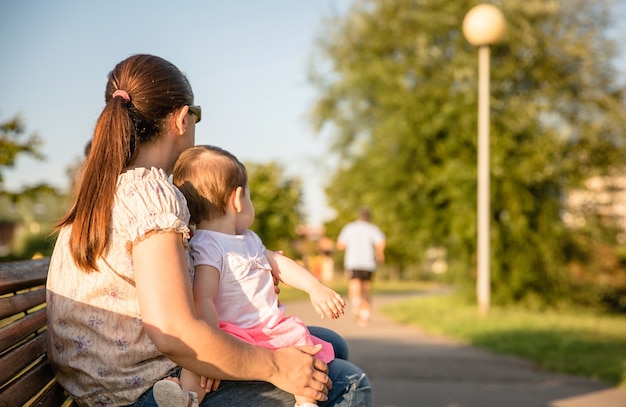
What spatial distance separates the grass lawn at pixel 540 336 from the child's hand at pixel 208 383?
18.8ft

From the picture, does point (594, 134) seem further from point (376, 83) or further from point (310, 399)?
point (310, 399)

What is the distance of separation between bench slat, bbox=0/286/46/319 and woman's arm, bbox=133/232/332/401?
60cm

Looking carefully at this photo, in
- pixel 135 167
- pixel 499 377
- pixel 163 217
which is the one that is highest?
pixel 135 167

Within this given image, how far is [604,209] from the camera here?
17906mm

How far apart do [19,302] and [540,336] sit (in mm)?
9037

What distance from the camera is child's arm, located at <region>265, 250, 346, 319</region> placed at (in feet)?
8.45

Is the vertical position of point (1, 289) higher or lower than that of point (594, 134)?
lower

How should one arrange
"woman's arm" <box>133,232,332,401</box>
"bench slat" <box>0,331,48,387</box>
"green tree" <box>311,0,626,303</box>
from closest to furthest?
"woman's arm" <box>133,232,332,401</box>, "bench slat" <box>0,331,48,387</box>, "green tree" <box>311,0,626,303</box>

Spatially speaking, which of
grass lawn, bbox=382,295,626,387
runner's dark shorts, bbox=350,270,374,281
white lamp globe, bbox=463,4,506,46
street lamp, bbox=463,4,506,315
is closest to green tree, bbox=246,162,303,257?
grass lawn, bbox=382,295,626,387

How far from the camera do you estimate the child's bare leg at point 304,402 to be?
88.1 inches

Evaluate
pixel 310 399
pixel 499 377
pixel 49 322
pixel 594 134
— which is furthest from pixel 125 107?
pixel 594 134

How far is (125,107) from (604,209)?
17139mm

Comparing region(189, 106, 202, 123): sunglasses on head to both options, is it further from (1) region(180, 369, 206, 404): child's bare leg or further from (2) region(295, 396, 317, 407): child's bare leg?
(2) region(295, 396, 317, 407): child's bare leg

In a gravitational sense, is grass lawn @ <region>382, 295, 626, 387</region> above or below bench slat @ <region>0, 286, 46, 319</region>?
below
